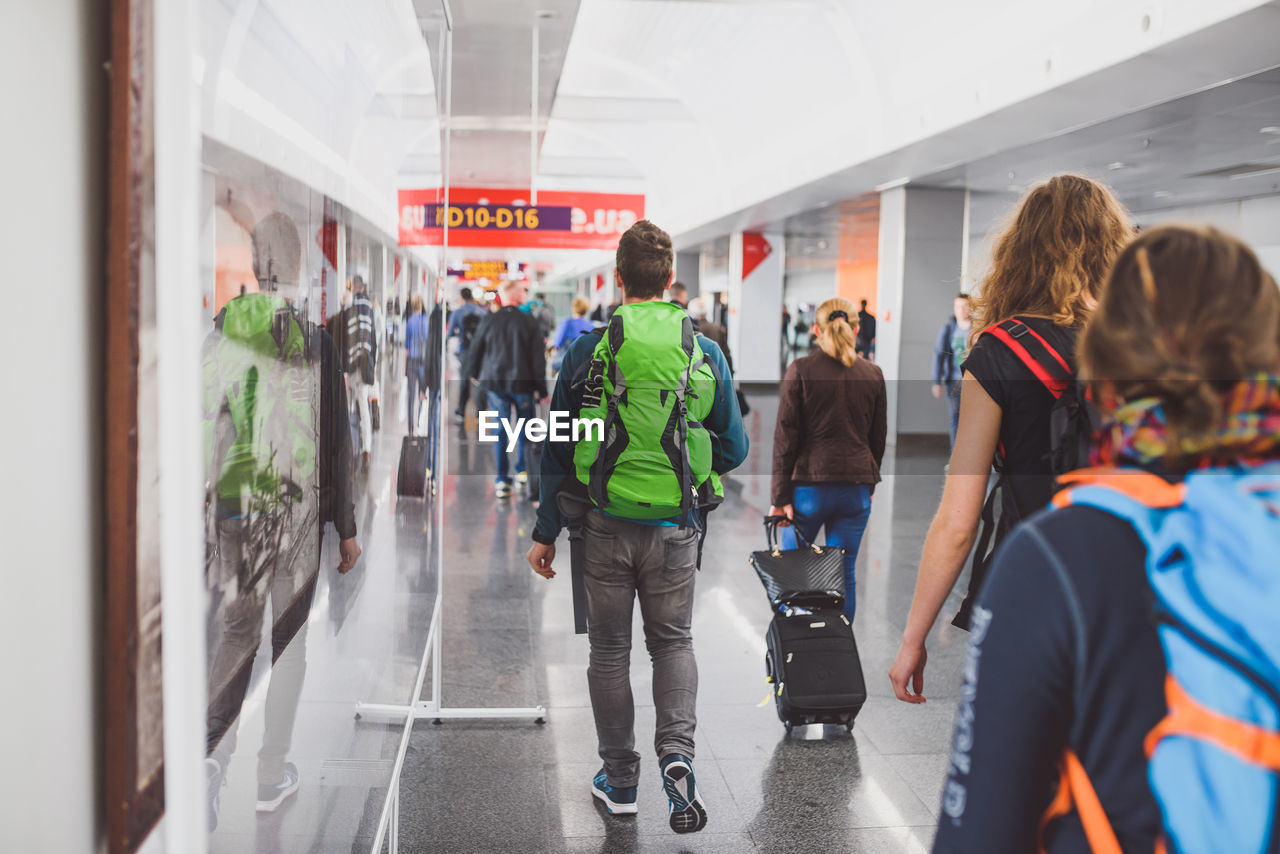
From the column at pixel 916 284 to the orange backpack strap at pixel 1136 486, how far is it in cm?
1430

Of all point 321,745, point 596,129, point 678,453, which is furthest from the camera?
point 596,129

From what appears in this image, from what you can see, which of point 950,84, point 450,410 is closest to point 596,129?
point 450,410

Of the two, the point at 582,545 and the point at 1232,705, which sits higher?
the point at 1232,705

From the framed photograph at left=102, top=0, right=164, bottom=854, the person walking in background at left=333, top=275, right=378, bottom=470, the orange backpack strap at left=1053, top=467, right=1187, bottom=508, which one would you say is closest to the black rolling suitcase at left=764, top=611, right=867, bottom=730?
the person walking in background at left=333, top=275, right=378, bottom=470

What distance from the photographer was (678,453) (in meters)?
3.21

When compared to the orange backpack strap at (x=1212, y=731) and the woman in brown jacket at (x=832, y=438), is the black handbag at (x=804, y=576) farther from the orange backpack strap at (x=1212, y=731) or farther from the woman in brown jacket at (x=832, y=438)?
the orange backpack strap at (x=1212, y=731)

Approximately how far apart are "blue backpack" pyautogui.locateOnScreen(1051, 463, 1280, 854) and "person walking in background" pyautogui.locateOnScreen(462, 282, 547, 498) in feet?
28.5

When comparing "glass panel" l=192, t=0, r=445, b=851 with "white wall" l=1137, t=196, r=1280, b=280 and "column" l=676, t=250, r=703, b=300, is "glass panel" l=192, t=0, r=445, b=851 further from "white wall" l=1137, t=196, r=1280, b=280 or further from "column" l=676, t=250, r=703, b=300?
"column" l=676, t=250, r=703, b=300

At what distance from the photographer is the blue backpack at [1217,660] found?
3.12 feet

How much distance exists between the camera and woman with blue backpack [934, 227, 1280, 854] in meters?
0.96

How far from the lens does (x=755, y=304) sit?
78.1ft

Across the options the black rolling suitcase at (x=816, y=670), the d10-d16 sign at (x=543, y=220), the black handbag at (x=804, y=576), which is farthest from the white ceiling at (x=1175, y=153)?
the black rolling suitcase at (x=816, y=670)

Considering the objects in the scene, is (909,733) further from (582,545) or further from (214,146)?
(214,146)

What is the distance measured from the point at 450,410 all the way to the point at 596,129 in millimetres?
7415
